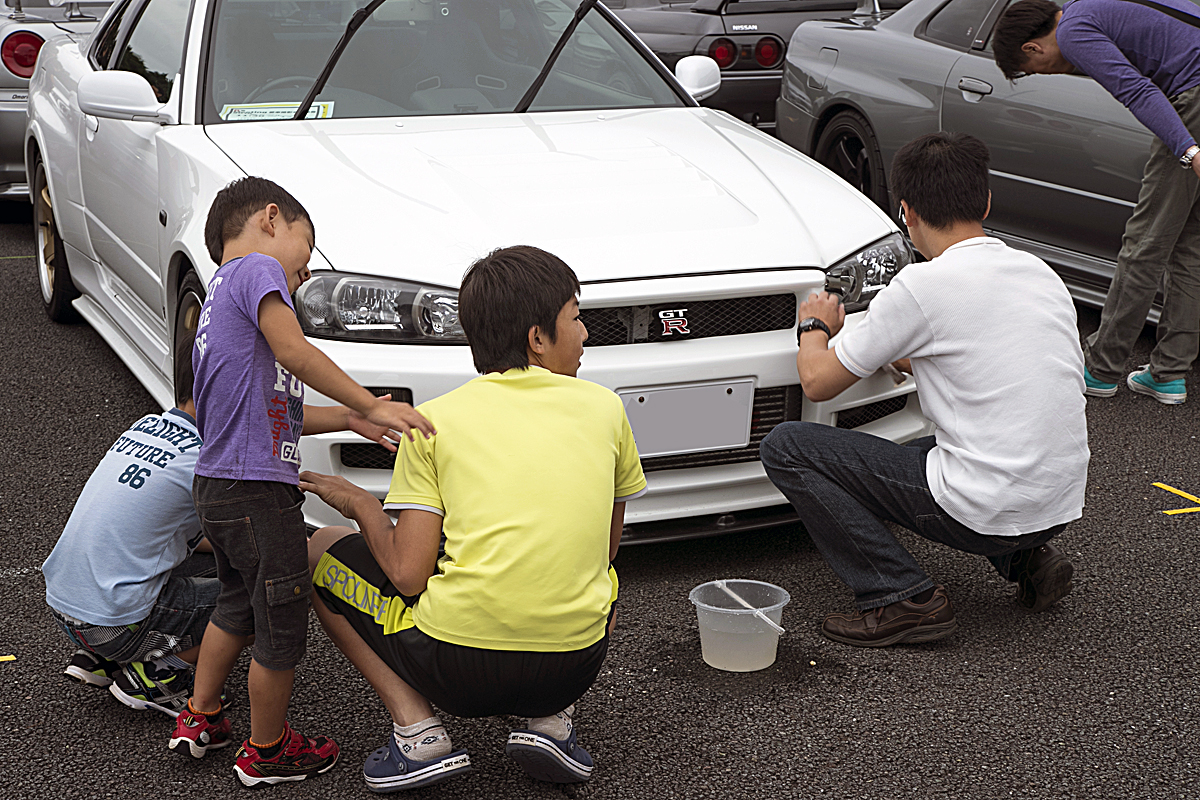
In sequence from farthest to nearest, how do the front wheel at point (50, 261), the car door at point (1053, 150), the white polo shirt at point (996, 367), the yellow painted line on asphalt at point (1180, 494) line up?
1. the front wheel at point (50, 261)
2. the car door at point (1053, 150)
3. the yellow painted line on asphalt at point (1180, 494)
4. the white polo shirt at point (996, 367)

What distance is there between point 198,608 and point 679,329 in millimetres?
1308

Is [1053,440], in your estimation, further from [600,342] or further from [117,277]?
[117,277]

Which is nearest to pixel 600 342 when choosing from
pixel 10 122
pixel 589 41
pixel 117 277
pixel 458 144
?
pixel 458 144

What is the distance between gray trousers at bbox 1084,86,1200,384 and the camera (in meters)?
4.46

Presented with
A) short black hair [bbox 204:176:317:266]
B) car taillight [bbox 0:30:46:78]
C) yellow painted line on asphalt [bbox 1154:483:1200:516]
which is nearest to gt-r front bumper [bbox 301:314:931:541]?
short black hair [bbox 204:176:317:266]

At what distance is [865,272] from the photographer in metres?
3.33

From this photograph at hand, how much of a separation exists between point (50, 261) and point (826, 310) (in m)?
4.04

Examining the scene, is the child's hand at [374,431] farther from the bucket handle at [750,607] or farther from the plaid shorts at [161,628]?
the bucket handle at [750,607]

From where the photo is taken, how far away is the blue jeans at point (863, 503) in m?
2.92

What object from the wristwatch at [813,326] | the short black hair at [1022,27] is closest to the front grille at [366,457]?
the wristwatch at [813,326]

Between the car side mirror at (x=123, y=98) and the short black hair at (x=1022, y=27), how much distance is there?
9.17ft

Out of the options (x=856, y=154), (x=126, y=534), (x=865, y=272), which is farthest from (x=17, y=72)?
(x=865, y=272)

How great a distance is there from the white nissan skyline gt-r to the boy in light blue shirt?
49cm

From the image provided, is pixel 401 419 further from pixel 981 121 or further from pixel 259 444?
pixel 981 121
